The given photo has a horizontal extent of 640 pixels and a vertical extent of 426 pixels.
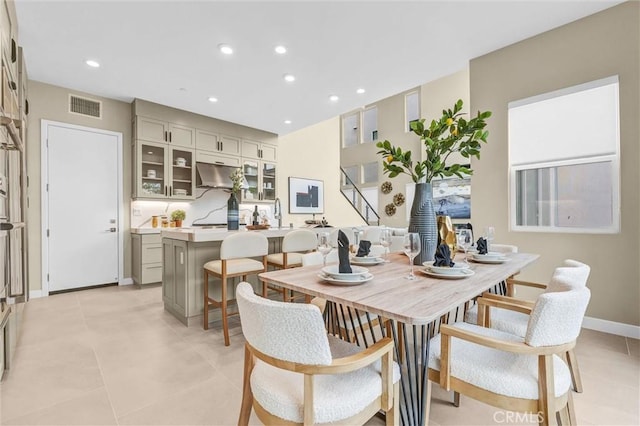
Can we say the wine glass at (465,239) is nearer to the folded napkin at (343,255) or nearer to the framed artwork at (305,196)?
the folded napkin at (343,255)

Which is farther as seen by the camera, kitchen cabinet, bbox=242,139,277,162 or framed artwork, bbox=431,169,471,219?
framed artwork, bbox=431,169,471,219

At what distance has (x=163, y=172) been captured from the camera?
4.83 metres

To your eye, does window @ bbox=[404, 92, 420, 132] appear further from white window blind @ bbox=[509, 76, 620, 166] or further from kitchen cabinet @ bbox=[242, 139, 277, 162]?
white window blind @ bbox=[509, 76, 620, 166]

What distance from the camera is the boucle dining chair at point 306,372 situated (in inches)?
35.2

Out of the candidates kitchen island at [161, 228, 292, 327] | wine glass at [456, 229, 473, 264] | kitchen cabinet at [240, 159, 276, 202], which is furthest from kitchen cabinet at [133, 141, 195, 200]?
wine glass at [456, 229, 473, 264]

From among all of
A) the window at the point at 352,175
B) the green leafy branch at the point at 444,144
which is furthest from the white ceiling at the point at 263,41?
the window at the point at 352,175

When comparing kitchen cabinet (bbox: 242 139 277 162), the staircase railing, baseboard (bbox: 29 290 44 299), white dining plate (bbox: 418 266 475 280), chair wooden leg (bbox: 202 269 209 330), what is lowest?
baseboard (bbox: 29 290 44 299)

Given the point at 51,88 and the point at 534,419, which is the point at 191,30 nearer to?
the point at 51,88

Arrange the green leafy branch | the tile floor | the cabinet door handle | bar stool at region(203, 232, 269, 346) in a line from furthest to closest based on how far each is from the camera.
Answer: bar stool at region(203, 232, 269, 346) → the cabinet door handle → the green leafy branch → the tile floor

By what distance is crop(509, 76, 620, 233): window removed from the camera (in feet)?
8.88

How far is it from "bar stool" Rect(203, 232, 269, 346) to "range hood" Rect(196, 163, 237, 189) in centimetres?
263

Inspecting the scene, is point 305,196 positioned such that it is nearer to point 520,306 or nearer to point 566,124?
point 566,124

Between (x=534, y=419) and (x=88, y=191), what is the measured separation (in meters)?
5.51

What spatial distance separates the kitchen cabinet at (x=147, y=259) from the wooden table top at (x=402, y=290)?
11.9ft
